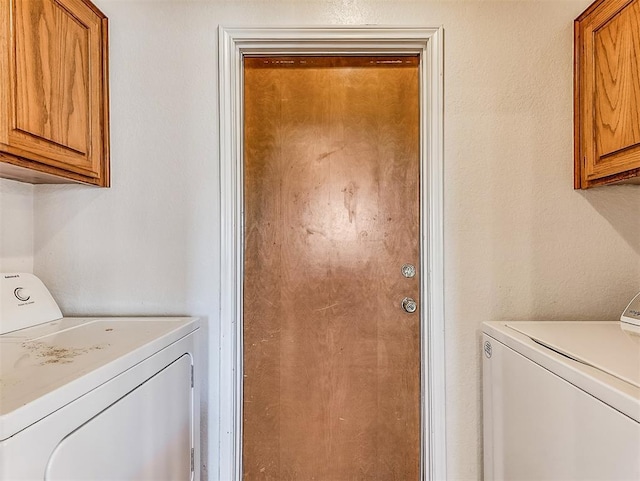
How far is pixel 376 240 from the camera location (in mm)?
1453

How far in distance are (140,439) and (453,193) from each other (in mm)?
1296

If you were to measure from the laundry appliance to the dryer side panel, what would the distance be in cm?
105

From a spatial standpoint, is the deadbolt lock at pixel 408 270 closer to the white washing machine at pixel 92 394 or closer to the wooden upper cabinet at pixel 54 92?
the white washing machine at pixel 92 394

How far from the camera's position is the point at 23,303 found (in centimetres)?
117

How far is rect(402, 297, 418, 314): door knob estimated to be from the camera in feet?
4.75

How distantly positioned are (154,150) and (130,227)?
12.7 inches

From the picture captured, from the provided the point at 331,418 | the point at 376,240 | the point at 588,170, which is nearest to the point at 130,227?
the point at 376,240

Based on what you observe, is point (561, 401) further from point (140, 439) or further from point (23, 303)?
point (23, 303)

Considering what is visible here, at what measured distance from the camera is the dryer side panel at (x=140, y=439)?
69 centimetres

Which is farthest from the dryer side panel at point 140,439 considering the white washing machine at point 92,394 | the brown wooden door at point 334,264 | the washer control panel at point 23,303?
the washer control panel at point 23,303

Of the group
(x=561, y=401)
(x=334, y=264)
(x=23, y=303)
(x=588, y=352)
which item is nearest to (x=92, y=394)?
(x=23, y=303)

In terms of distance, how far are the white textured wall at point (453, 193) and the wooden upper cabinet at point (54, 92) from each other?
0.23 feet

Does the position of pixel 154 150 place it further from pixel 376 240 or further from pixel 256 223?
pixel 376 240

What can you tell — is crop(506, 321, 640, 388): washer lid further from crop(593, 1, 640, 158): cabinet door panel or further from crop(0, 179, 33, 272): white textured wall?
crop(0, 179, 33, 272): white textured wall
